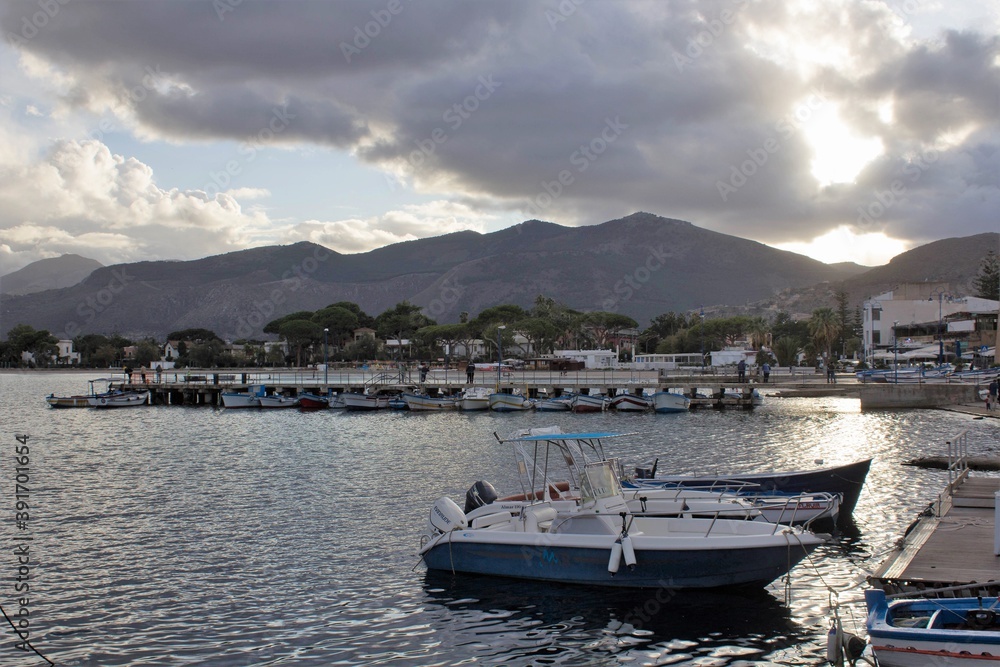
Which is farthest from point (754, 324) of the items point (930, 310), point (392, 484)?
point (392, 484)

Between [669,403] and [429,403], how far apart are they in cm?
2051

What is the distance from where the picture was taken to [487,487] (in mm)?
22344

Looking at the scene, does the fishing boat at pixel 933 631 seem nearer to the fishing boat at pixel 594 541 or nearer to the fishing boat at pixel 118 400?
the fishing boat at pixel 594 541

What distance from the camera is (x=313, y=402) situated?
77.9 meters

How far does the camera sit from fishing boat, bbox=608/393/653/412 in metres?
69.2

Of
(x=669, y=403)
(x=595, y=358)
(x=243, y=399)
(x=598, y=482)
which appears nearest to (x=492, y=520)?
(x=598, y=482)

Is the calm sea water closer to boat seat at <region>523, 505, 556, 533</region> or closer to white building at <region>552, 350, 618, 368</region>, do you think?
boat seat at <region>523, 505, 556, 533</region>

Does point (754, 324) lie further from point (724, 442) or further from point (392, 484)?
point (392, 484)

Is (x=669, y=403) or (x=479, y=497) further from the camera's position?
(x=669, y=403)

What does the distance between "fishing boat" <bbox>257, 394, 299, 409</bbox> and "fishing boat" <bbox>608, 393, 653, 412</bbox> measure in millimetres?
30726

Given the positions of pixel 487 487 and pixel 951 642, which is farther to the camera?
pixel 487 487

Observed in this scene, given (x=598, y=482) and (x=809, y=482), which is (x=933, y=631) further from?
(x=809, y=482)

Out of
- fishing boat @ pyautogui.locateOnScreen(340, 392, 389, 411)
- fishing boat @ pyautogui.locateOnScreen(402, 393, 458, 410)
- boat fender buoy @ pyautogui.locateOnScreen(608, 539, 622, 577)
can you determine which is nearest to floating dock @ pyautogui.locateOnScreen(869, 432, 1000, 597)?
boat fender buoy @ pyautogui.locateOnScreen(608, 539, 622, 577)

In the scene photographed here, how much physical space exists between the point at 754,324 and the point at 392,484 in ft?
397
